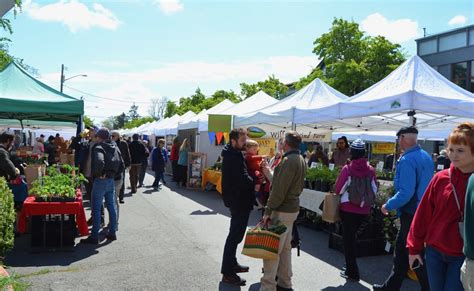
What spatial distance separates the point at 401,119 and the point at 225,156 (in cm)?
670

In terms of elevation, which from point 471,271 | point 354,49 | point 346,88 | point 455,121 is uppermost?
point 354,49

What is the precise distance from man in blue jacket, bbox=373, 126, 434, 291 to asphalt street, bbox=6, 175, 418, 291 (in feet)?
2.99

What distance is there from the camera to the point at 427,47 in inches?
1342

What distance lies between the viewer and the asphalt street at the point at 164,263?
517 centimetres

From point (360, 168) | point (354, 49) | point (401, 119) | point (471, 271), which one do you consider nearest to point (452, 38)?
point (354, 49)

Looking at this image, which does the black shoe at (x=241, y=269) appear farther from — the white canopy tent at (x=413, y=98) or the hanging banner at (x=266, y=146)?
the hanging banner at (x=266, y=146)

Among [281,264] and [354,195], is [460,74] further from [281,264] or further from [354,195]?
[281,264]

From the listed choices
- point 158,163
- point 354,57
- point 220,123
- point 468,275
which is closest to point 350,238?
point 468,275

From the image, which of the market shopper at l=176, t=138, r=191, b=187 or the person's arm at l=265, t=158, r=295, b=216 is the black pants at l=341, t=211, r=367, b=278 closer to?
the person's arm at l=265, t=158, r=295, b=216

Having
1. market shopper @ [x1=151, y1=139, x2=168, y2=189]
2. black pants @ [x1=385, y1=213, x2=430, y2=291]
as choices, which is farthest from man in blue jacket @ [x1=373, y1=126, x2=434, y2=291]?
market shopper @ [x1=151, y1=139, x2=168, y2=189]

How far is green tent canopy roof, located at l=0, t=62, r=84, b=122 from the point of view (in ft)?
24.6

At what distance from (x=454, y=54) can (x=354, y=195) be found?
30.5 m

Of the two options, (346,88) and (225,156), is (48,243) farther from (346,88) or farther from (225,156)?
(346,88)

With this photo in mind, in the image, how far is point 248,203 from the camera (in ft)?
17.1
